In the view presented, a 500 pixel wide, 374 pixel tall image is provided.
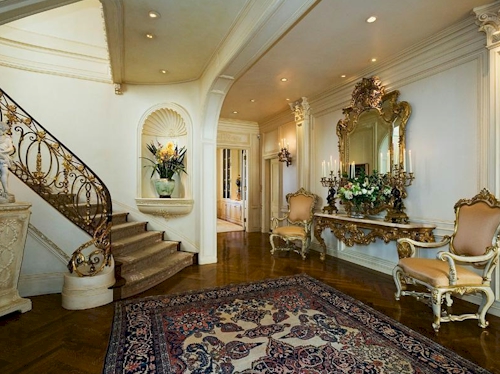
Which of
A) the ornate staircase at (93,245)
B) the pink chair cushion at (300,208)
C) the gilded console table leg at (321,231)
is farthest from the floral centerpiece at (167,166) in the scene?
the gilded console table leg at (321,231)

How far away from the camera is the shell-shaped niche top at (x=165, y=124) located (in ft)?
16.1

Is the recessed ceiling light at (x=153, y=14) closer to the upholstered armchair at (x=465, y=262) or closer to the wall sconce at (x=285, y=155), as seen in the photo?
the upholstered armchair at (x=465, y=262)

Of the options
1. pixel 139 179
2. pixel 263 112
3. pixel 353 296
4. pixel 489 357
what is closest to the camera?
pixel 489 357

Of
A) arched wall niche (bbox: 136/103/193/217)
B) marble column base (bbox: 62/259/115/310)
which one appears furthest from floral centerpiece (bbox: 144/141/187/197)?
marble column base (bbox: 62/259/115/310)

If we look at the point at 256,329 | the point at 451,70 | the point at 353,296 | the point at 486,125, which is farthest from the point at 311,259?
the point at 451,70

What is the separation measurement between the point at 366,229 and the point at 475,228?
62.9 inches

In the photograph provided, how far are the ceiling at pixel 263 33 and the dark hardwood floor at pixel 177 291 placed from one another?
8.13 ft

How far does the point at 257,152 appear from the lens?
25.5 ft

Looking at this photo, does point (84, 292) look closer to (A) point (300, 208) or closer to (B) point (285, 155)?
(A) point (300, 208)

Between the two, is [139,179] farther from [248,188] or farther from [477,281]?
[477,281]

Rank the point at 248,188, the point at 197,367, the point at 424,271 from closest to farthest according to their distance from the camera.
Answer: the point at 197,367
the point at 424,271
the point at 248,188

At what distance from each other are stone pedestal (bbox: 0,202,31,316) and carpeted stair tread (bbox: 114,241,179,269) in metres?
1.00

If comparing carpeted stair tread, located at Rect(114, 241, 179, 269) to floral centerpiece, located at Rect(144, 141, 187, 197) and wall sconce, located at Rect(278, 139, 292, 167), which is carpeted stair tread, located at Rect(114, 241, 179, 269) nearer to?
floral centerpiece, located at Rect(144, 141, 187, 197)

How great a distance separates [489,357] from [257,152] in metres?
6.47
